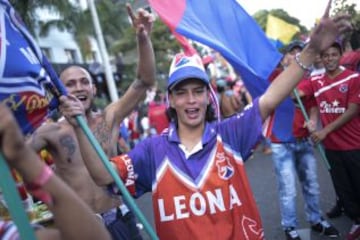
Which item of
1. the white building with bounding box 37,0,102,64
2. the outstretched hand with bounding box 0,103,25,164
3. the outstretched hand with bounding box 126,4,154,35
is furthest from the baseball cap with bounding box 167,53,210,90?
the white building with bounding box 37,0,102,64

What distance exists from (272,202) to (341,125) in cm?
215

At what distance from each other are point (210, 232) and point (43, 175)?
1.17m

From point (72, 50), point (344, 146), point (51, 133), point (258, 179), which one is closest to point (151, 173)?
point (51, 133)

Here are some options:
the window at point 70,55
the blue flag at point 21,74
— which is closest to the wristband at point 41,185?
the blue flag at point 21,74

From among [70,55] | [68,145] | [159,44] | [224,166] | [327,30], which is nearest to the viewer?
[327,30]

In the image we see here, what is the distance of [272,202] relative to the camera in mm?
5781

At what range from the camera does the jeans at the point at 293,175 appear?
173 inches

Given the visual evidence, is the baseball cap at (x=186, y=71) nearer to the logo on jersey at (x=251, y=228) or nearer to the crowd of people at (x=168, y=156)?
the crowd of people at (x=168, y=156)

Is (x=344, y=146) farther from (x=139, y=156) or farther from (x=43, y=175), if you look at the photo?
(x=43, y=175)

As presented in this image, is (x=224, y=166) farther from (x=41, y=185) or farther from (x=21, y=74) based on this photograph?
(x=41, y=185)

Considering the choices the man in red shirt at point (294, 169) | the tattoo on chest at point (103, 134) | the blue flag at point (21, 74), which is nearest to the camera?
the blue flag at point (21, 74)

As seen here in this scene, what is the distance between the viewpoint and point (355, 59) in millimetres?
4641

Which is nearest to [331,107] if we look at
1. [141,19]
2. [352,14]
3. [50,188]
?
[352,14]

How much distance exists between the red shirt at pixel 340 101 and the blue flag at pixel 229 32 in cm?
126
